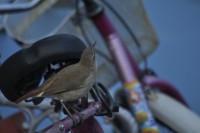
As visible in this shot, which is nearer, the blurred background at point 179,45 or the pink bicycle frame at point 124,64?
the pink bicycle frame at point 124,64

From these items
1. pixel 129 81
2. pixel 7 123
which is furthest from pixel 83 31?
pixel 7 123

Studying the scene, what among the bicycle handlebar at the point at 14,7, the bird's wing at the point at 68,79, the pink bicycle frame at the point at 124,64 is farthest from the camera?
the pink bicycle frame at the point at 124,64

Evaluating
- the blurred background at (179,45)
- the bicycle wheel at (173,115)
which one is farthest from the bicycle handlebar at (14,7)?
the blurred background at (179,45)

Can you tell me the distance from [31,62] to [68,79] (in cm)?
4

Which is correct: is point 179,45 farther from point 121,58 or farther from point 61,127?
point 61,127

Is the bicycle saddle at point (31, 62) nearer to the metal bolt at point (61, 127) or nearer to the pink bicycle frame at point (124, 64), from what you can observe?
the metal bolt at point (61, 127)

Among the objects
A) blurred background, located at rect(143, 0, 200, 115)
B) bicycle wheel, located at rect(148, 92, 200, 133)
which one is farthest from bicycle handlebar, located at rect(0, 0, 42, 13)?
blurred background, located at rect(143, 0, 200, 115)

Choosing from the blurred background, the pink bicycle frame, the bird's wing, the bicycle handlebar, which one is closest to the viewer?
the bird's wing

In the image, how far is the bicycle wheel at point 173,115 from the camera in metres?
0.97

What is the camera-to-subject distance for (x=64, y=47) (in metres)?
0.42

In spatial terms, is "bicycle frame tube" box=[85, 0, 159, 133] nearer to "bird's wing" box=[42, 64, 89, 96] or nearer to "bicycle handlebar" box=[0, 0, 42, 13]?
"bicycle handlebar" box=[0, 0, 42, 13]

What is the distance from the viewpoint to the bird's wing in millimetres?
394

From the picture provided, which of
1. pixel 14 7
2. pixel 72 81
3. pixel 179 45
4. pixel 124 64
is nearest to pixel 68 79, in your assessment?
pixel 72 81

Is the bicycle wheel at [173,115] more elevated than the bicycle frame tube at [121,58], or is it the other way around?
the bicycle frame tube at [121,58]
